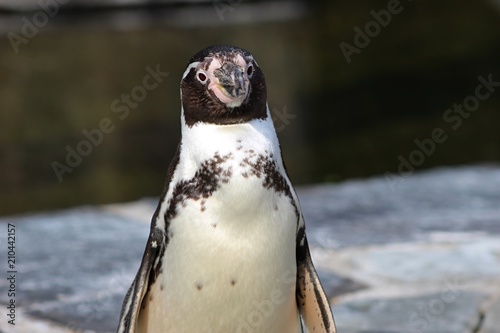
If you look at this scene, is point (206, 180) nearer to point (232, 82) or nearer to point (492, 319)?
point (232, 82)

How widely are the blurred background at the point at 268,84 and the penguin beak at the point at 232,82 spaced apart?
5.21 m

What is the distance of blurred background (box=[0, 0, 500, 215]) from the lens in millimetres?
9906

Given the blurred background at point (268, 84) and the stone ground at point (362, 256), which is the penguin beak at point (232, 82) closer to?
the stone ground at point (362, 256)

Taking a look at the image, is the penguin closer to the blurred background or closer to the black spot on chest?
the black spot on chest

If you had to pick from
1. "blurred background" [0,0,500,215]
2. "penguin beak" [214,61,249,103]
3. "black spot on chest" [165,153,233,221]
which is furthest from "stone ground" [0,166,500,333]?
"blurred background" [0,0,500,215]

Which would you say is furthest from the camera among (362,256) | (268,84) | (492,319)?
(268,84)

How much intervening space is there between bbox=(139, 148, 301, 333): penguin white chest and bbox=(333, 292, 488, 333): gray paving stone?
38.3 inches

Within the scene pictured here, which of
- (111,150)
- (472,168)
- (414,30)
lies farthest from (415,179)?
(414,30)

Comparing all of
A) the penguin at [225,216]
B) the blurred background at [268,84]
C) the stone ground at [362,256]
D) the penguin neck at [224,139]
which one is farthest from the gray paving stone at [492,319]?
the blurred background at [268,84]

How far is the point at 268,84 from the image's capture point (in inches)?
551

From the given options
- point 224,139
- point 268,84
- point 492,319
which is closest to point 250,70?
point 224,139

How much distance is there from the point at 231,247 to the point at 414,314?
1.33 metres

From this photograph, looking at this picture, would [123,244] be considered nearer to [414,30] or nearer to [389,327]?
[389,327]

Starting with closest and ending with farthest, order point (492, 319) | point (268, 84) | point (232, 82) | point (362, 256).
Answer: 1. point (232, 82)
2. point (492, 319)
3. point (362, 256)
4. point (268, 84)
